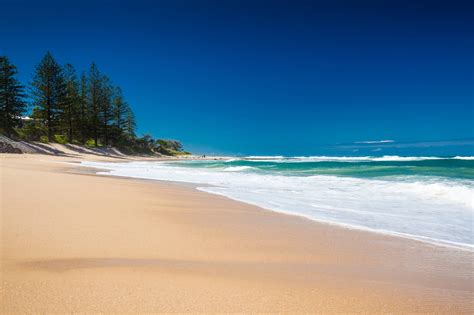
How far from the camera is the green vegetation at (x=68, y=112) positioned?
1339 inches

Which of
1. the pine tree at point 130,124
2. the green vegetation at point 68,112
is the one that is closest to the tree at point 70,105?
the green vegetation at point 68,112

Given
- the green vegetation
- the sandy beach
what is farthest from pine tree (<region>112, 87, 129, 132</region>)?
the sandy beach

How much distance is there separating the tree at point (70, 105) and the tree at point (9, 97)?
471 cm

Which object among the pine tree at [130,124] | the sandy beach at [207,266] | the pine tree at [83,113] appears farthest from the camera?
the pine tree at [130,124]

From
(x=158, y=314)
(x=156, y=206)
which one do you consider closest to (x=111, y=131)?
(x=156, y=206)

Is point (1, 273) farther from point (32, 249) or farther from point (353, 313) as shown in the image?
point (353, 313)

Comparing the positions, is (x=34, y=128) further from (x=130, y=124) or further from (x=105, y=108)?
(x=130, y=124)

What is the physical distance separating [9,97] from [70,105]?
7746 millimetres

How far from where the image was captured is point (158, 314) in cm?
162

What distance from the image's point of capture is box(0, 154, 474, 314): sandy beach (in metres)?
1.78

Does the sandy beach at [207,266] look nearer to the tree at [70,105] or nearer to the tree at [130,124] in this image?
the tree at [70,105]

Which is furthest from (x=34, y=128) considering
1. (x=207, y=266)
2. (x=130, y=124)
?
(x=207, y=266)

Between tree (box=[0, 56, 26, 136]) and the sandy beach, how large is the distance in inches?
1430

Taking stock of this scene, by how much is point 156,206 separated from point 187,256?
2.61 m
